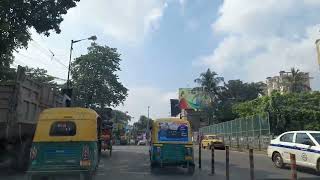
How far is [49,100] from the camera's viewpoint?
22.5 meters

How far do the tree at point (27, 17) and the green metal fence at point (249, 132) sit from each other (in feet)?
78.5

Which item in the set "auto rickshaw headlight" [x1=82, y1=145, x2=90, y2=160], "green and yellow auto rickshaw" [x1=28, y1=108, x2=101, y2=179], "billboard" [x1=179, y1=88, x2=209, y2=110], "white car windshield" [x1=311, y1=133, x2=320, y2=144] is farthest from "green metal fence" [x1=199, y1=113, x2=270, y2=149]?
"billboard" [x1=179, y1=88, x2=209, y2=110]

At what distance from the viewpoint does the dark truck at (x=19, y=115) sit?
1769cm

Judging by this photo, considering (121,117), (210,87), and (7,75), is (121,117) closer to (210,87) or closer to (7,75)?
(210,87)

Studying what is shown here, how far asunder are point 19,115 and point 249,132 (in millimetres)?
33357

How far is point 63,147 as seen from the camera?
602 inches

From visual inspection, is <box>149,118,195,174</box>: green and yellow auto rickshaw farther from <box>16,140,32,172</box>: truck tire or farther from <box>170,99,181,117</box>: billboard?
<box>170,99,181,117</box>: billboard

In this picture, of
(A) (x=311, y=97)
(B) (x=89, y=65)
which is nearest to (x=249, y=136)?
(A) (x=311, y=97)

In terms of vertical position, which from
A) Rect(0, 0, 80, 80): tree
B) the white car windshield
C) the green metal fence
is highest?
Rect(0, 0, 80, 80): tree

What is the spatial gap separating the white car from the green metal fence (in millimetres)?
19478

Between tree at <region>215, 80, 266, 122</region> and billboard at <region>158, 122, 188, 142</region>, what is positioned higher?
tree at <region>215, 80, 266, 122</region>

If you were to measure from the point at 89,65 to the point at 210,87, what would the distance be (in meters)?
38.8

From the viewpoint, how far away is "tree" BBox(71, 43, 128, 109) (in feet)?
193

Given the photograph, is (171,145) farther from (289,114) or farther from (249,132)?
(249,132)
